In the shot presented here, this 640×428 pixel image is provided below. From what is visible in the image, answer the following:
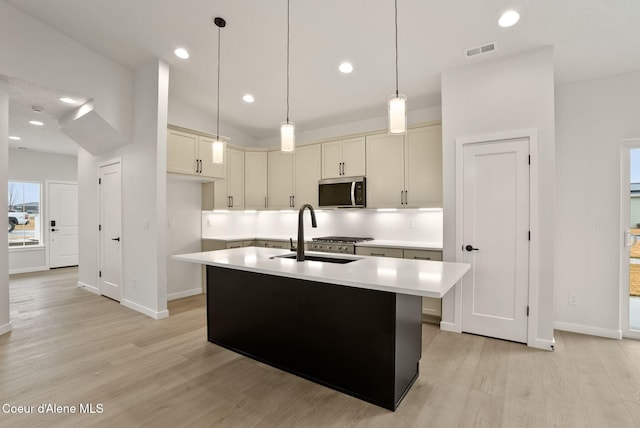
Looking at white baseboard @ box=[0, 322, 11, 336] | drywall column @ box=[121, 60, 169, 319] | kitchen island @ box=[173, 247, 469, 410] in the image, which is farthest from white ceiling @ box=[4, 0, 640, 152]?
white baseboard @ box=[0, 322, 11, 336]

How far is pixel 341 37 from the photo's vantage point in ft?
9.91

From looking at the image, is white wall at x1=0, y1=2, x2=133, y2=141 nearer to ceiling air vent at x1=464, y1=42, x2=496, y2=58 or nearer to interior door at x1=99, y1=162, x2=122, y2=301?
interior door at x1=99, y1=162, x2=122, y2=301

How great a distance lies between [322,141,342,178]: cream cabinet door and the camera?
4.73 meters

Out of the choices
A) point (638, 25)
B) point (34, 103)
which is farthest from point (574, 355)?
point (34, 103)

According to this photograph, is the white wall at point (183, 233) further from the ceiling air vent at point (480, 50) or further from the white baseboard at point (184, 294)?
the ceiling air vent at point (480, 50)

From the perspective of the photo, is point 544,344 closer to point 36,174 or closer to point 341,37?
point 341,37

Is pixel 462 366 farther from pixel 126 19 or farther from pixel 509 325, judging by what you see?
pixel 126 19

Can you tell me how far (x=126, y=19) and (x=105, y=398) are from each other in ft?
11.2

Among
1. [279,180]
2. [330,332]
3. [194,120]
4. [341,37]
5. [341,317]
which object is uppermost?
[341,37]

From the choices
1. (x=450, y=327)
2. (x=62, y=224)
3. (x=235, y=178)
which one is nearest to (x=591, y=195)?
(x=450, y=327)

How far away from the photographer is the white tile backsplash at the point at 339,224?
171 inches

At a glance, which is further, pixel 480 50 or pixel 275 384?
pixel 480 50

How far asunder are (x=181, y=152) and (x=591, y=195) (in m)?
5.04

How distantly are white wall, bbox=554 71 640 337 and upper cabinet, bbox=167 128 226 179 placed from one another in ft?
15.0
